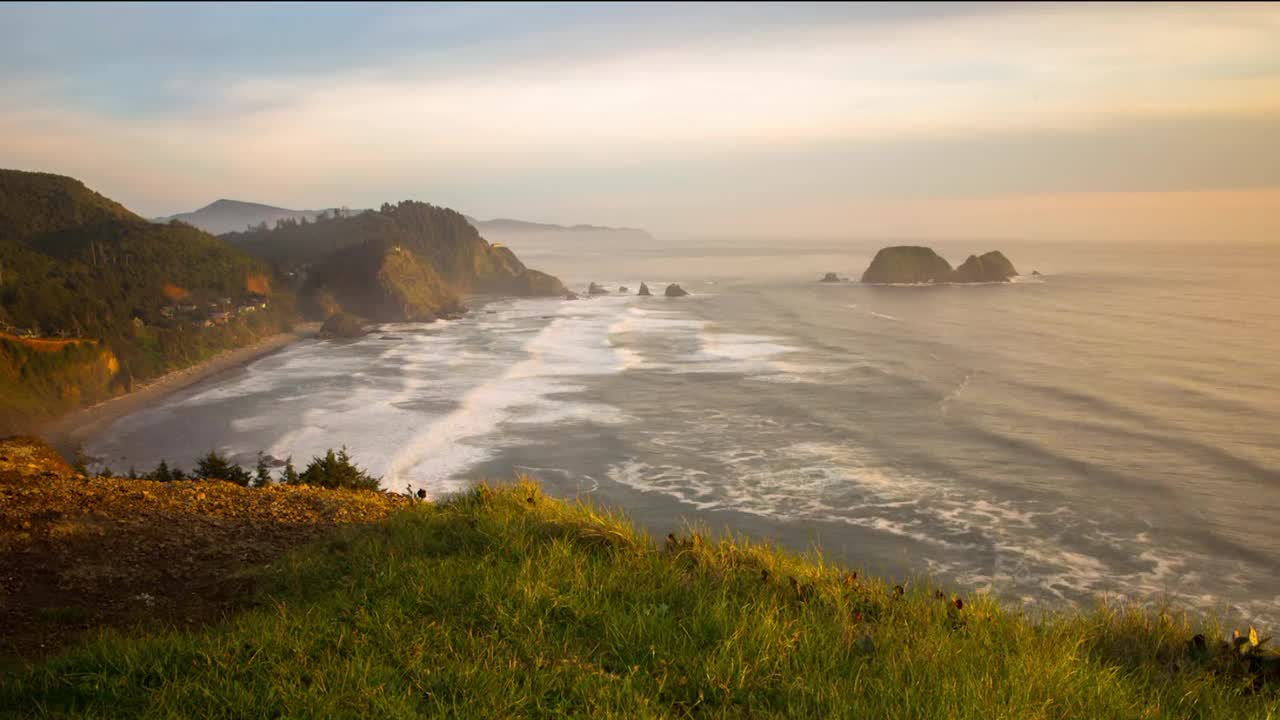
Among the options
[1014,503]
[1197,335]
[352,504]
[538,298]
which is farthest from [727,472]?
[538,298]

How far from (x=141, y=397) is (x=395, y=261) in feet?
162

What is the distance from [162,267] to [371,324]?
64.3 ft

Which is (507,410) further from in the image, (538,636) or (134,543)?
(538,636)

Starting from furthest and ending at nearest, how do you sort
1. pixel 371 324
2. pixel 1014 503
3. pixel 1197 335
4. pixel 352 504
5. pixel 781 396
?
pixel 371 324, pixel 1197 335, pixel 781 396, pixel 1014 503, pixel 352 504

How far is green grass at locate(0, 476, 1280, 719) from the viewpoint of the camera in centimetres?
416

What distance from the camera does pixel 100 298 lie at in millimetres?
56188

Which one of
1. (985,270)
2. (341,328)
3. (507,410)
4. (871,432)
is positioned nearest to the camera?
(871,432)

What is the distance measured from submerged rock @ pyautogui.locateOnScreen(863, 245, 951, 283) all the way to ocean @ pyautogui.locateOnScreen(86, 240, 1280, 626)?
176 ft

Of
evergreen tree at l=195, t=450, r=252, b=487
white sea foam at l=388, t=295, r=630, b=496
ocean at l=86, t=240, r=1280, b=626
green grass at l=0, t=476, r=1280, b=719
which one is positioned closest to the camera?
green grass at l=0, t=476, r=1280, b=719

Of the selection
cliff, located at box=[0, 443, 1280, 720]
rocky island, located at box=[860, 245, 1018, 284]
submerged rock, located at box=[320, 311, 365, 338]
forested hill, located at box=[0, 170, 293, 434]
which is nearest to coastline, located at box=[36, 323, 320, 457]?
forested hill, located at box=[0, 170, 293, 434]

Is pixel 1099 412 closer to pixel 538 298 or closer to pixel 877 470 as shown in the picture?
pixel 877 470

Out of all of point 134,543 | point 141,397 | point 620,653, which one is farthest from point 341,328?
point 620,653

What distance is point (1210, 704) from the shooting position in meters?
4.67

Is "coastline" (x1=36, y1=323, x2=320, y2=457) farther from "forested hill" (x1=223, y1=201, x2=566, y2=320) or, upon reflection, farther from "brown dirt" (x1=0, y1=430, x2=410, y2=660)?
"brown dirt" (x1=0, y1=430, x2=410, y2=660)
